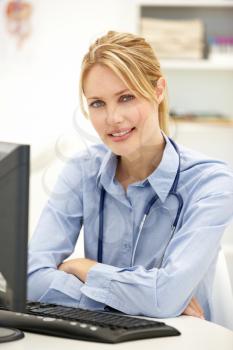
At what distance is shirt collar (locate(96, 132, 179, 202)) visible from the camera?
177 cm

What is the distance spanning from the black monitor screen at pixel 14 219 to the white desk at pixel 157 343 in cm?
11

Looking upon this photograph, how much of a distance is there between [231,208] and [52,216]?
499 millimetres

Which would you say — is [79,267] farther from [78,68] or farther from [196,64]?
[78,68]

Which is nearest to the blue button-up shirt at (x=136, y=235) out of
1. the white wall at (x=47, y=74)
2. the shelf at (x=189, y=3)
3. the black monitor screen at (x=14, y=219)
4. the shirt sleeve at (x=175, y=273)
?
Result: the shirt sleeve at (x=175, y=273)

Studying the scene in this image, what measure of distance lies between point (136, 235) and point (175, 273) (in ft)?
0.80

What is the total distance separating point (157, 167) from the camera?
183 cm

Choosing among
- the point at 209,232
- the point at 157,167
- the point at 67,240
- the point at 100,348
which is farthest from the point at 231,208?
the point at 100,348

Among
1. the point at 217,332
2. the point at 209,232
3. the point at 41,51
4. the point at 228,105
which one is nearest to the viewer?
the point at 217,332

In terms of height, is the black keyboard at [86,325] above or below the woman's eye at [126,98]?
below

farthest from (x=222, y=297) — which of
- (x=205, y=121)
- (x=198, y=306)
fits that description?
(x=205, y=121)

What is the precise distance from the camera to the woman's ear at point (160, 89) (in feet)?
6.13

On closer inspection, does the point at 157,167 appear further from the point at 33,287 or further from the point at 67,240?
the point at 33,287

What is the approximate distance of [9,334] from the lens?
1316mm

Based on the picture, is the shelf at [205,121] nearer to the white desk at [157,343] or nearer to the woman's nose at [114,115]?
the woman's nose at [114,115]
